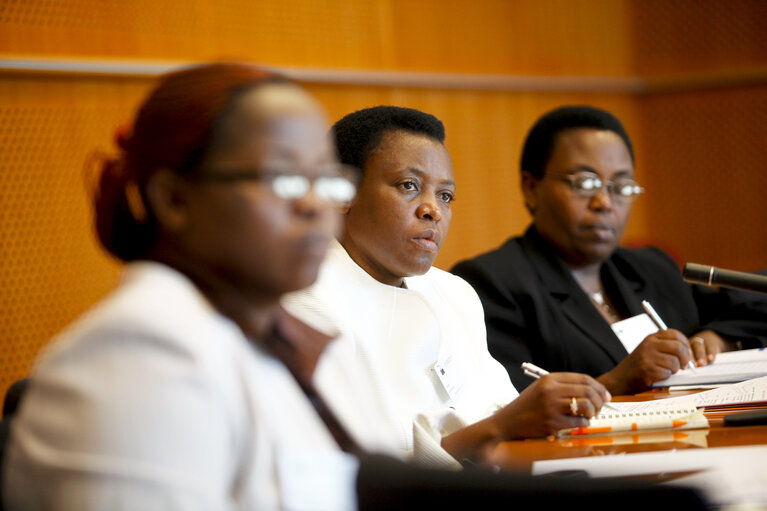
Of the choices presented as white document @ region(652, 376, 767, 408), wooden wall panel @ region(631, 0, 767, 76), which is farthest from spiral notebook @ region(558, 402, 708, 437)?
wooden wall panel @ region(631, 0, 767, 76)

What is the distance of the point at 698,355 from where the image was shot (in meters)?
2.63

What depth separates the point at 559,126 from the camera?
3199mm

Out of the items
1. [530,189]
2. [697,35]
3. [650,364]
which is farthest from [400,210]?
[697,35]

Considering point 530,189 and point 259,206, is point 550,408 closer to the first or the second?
point 259,206

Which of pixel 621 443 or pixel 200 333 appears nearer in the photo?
pixel 200 333

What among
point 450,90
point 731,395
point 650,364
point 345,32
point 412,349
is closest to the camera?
point 412,349

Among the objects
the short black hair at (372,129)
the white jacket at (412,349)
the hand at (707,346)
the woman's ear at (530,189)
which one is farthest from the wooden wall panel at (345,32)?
the hand at (707,346)

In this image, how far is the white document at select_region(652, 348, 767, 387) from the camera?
230cm

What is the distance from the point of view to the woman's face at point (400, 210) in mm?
1997

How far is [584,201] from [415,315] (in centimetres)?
137

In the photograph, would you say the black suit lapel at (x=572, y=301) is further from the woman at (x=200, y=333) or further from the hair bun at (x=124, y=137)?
the hair bun at (x=124, y=137)

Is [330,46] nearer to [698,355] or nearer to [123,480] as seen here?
[698,355]

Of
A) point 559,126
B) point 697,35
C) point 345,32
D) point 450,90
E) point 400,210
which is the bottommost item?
point 400,210

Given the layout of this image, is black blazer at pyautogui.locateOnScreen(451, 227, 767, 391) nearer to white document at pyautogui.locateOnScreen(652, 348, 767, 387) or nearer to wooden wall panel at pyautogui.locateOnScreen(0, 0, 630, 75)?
white document at pyautogui.locateOnScreen(652, 348, 767, 387)
